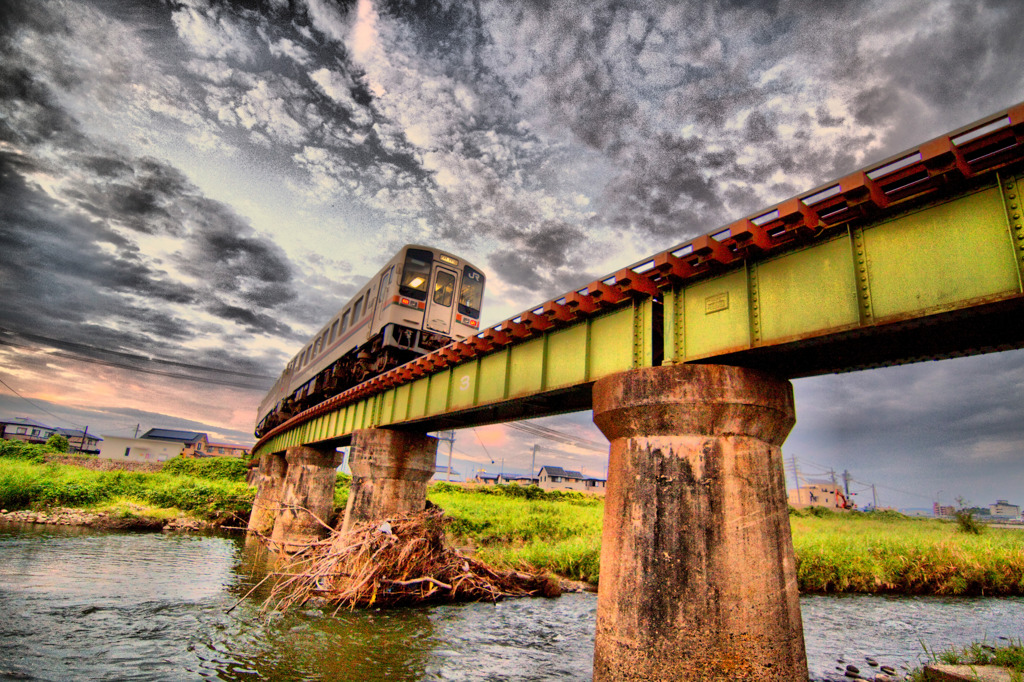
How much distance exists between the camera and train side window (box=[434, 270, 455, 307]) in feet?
53.7

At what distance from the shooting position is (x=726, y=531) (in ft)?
17.0

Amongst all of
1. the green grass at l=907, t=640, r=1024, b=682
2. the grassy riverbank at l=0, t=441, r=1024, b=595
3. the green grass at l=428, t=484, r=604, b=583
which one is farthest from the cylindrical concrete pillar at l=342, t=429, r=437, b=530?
the green grass at l=907, t=640, r=1024, b=682

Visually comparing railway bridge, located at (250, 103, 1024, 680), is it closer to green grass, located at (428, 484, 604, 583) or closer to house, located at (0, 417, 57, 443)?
green grass, located at (428, 484, 604, 583)

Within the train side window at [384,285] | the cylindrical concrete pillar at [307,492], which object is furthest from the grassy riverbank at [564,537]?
the train side window at [384,285]

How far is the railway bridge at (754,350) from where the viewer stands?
14.5 feet

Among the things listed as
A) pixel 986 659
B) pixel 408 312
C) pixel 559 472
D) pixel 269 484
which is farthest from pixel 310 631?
pixel 559 472

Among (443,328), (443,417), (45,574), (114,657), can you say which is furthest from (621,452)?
(45,574)

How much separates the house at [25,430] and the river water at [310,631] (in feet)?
357

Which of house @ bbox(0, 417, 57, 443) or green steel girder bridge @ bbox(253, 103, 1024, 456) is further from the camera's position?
house @ bbox(0, 417, 57, 443)

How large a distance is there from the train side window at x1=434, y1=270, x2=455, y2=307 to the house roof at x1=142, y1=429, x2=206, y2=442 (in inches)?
4110

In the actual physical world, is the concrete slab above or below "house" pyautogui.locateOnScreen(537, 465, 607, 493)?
below

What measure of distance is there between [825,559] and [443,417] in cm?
1477

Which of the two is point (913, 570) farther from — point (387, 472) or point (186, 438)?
point (186, 438)

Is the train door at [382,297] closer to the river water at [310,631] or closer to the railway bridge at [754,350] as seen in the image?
the river water at [310,631]
